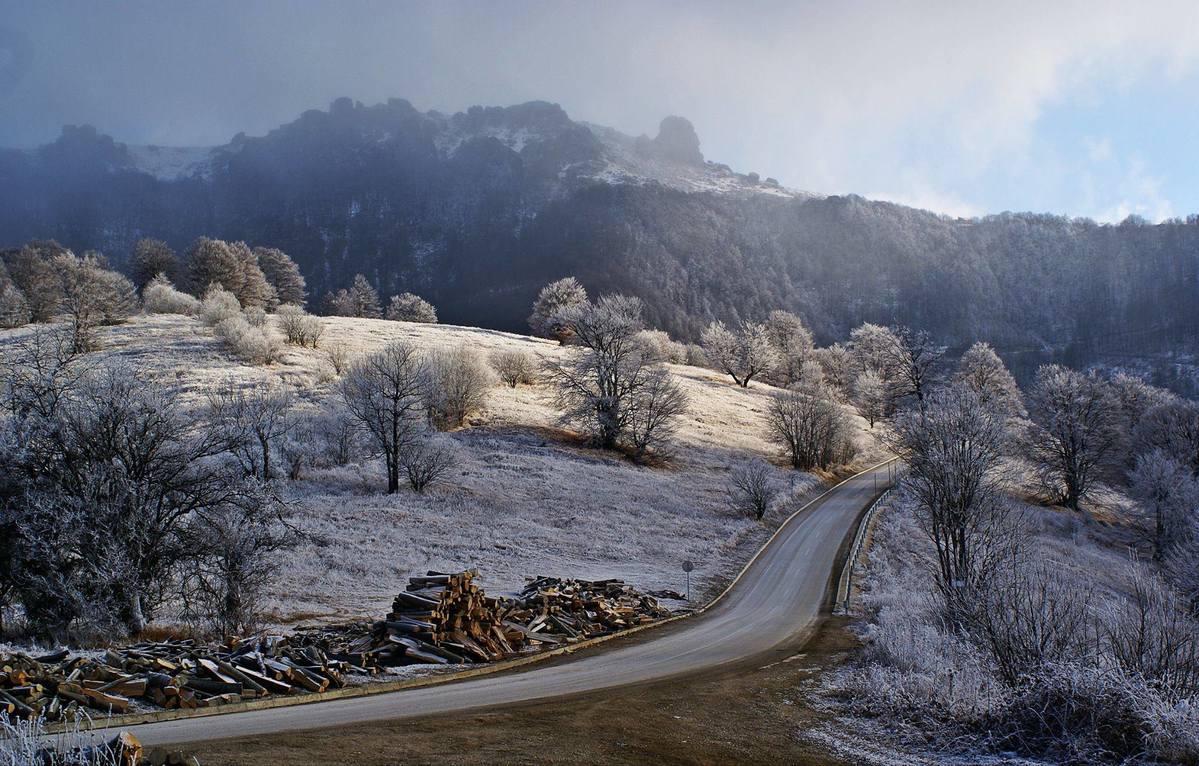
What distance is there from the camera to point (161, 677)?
9.73 metres

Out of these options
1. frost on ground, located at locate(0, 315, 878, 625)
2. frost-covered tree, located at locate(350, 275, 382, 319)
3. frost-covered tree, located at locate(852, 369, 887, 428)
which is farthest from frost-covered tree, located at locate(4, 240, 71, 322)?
frost-covered tree, located at locate(852, 369, 887, 428)

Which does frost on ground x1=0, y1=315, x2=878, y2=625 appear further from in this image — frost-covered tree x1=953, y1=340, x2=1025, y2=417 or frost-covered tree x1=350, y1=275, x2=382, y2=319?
frost-covered tree x1=350, y1=275, x2=382, y2=319

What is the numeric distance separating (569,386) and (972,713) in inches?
1721

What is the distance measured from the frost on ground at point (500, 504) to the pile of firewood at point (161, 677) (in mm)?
5388

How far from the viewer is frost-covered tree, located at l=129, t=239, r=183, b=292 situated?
277 ft

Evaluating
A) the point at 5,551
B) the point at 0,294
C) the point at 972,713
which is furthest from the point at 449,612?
the point at 0,294

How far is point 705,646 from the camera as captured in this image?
17.3 meters

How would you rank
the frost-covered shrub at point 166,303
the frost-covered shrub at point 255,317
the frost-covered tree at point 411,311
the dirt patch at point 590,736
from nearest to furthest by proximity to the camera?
the dirt patch at point 590,736 → the frost-covered shrub at point 255,317 → the frost-covered shrub at point 166,303 → the frost-covered tree at point 411,311

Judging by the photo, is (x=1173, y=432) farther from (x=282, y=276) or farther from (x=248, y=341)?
(x=282, y=276)

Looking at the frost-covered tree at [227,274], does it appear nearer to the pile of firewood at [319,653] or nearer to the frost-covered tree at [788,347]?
the frost-covered tree at [788,347]

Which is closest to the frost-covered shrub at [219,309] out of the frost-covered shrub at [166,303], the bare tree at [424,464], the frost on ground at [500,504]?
the frost on ground at [500,504]

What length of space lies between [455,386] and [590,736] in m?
42.2

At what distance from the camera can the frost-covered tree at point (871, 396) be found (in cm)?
7831

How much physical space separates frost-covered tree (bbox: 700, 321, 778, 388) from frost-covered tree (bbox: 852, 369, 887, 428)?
1145 centimetres
